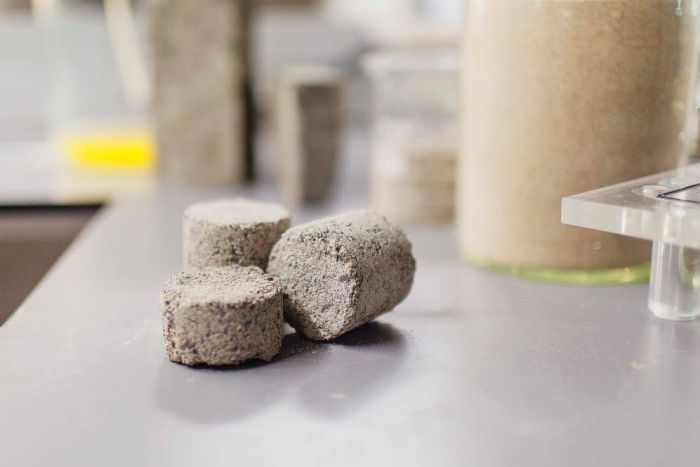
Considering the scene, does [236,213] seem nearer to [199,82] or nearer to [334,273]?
[334,273]

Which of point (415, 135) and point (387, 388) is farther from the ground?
point (415, 135)

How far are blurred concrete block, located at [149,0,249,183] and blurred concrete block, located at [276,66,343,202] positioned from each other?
0.37 feet

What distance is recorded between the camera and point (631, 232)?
18.4 inches

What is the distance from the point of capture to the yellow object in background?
122 centimetres

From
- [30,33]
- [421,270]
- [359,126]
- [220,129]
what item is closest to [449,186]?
[421,270]

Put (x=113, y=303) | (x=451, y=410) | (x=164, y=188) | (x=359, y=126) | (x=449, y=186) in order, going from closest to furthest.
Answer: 1. (x=451, y=410)
2. (x=113, y=303)
3. (x=449, y=186)
4. (x=164, y=188)
5. (x=359, y=126)

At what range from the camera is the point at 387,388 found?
46 cm

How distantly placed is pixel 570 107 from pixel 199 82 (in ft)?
1.96

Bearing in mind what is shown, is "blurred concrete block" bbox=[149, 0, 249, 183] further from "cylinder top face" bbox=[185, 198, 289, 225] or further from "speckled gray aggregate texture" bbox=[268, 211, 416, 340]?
"speckled gray aggregate texture" bbox=[268, 211, 416, 340]

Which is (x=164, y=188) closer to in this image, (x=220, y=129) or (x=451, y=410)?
(x=220, y=129)

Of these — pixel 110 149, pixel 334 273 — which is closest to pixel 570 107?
pixel 334 273

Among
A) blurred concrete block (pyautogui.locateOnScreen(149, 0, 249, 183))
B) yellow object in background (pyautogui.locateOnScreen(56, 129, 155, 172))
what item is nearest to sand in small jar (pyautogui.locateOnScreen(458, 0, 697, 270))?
blurred concrete block (pyautogui.locateOnScreen(149, 0, 249, 183))

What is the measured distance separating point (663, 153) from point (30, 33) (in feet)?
5.65

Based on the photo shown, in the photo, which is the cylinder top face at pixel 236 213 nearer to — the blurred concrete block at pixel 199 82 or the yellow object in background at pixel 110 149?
the blurred concrete block at pixel 199 82
